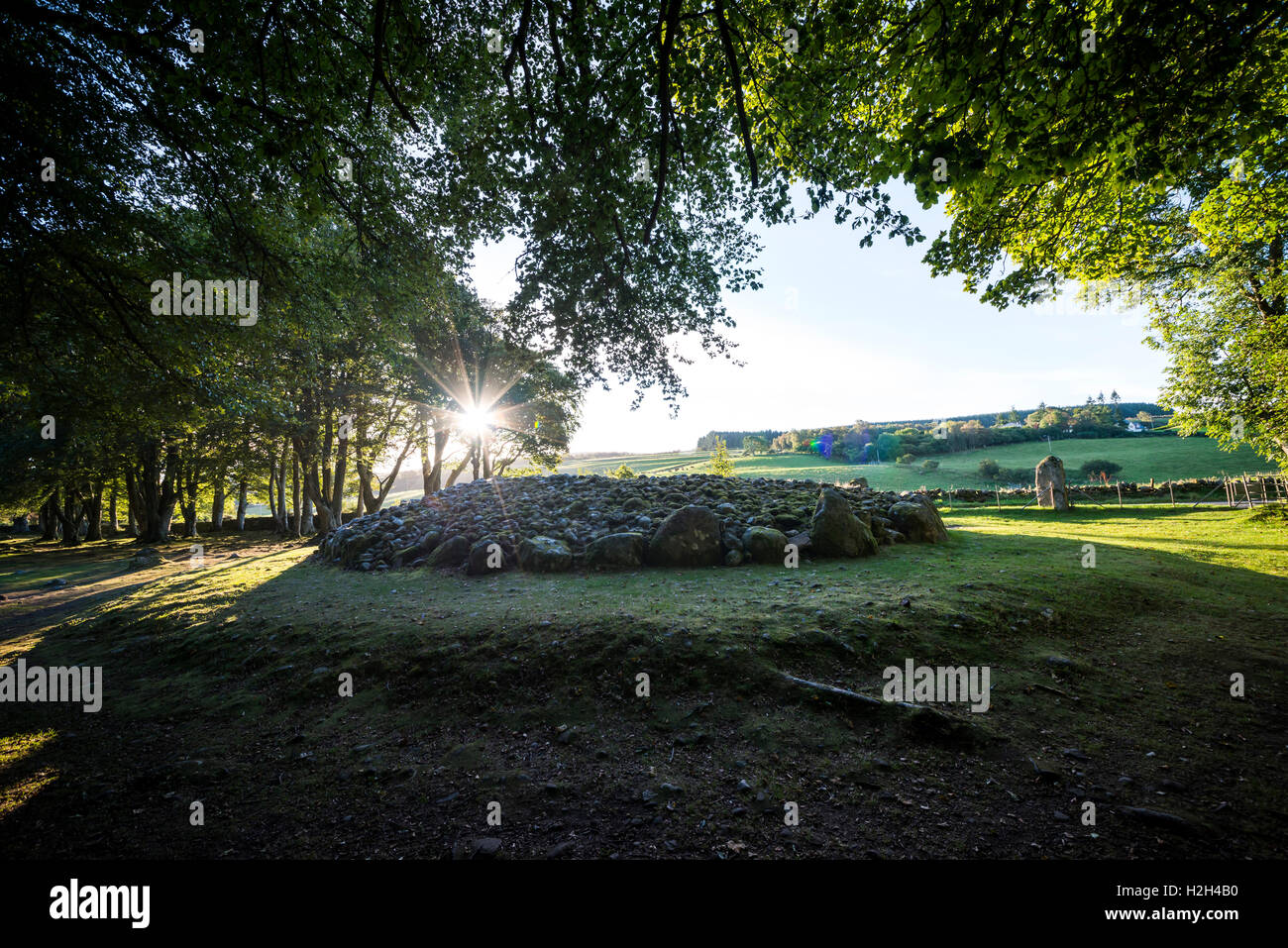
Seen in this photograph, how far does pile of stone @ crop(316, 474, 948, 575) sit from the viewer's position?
37.1ft

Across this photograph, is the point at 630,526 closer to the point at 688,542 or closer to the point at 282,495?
the point at 688,542

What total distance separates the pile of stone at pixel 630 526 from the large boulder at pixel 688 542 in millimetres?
25

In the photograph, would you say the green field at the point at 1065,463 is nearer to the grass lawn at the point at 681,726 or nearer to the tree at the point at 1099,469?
the tree at the point at 1099,469

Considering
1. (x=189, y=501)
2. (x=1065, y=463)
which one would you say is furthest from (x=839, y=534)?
(x=1065, y=463)

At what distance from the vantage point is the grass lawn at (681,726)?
3.37 meters

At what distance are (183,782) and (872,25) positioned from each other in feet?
42.7

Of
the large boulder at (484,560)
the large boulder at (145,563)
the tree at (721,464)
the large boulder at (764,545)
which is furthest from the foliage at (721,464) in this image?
the large boulder at (145,563)

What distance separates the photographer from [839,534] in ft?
37.6

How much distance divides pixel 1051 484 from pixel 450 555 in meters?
31.9

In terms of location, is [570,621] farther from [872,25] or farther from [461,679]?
[872,25]

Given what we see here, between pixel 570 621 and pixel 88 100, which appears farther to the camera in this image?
pixel 88 100

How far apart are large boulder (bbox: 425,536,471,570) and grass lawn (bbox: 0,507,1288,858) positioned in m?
3.08

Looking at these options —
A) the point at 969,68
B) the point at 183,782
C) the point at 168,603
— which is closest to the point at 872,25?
the point at 969,68
